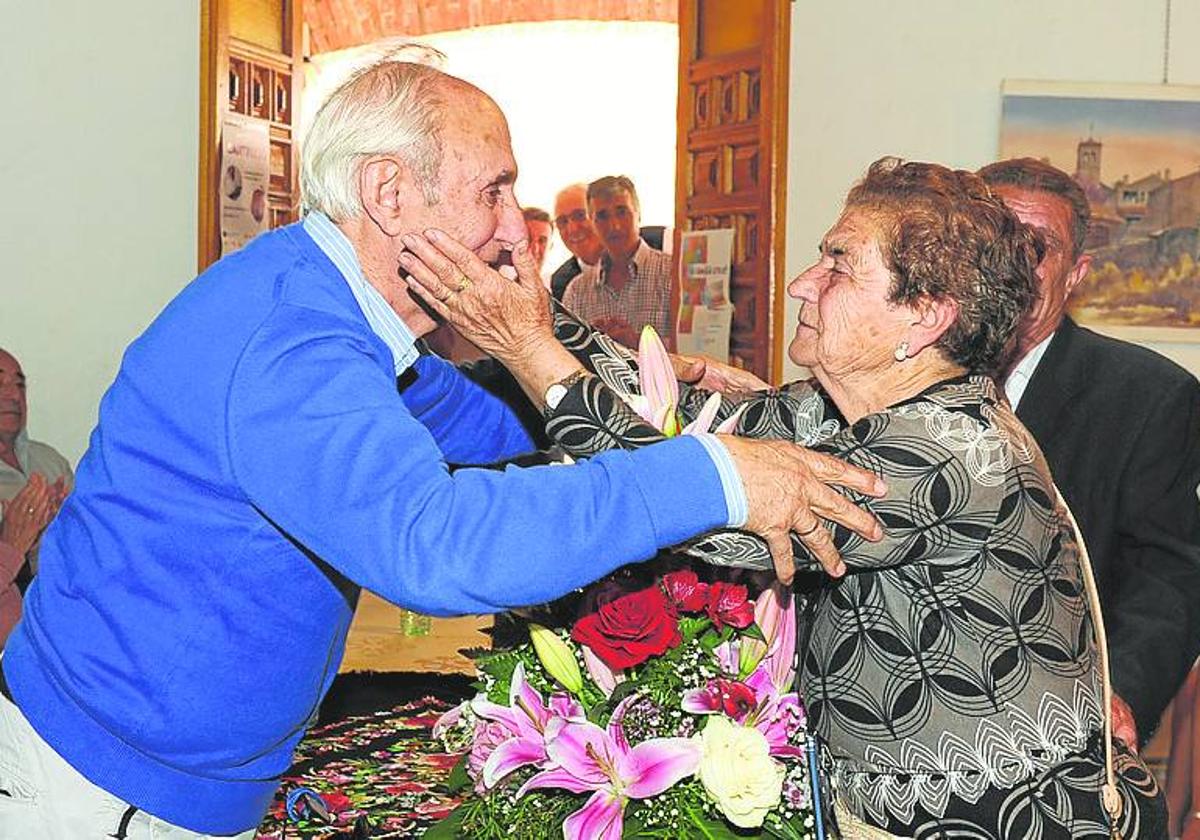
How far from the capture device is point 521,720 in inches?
77.1

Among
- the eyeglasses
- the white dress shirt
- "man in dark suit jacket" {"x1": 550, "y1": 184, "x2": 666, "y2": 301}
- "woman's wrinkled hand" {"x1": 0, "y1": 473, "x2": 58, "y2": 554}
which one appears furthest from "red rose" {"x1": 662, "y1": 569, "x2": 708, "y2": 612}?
the eyeglasses

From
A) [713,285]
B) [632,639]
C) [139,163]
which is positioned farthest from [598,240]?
[632,639]

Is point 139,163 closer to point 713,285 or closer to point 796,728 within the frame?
point 713,285

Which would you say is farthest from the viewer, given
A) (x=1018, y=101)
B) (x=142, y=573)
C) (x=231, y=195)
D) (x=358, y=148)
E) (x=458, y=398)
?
(x=231, y=195)

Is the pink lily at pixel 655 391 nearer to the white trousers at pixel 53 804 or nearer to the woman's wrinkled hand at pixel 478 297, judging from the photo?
the woman's wrinkled hand at pixel 478 297

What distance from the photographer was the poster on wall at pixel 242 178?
6933 mm

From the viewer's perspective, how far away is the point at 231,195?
700 cm

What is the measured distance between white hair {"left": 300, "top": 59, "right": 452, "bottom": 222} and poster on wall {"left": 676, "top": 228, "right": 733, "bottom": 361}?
497 cm

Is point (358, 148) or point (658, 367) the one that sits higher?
point (358, 148)

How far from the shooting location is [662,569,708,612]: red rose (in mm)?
1944

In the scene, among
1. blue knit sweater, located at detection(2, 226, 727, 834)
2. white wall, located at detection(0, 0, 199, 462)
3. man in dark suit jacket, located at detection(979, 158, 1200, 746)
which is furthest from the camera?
white wall, located at detection(0, 0, 199, 462)

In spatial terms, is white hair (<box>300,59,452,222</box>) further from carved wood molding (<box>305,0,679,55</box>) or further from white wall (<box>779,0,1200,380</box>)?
carved wood molding (<box>305,0,679,55</box>)

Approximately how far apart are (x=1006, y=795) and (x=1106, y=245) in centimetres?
499

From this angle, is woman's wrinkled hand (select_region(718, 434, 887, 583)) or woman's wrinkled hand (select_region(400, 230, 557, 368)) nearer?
woman's wrinkled hand (select_region(718, 434, 887, 583))
